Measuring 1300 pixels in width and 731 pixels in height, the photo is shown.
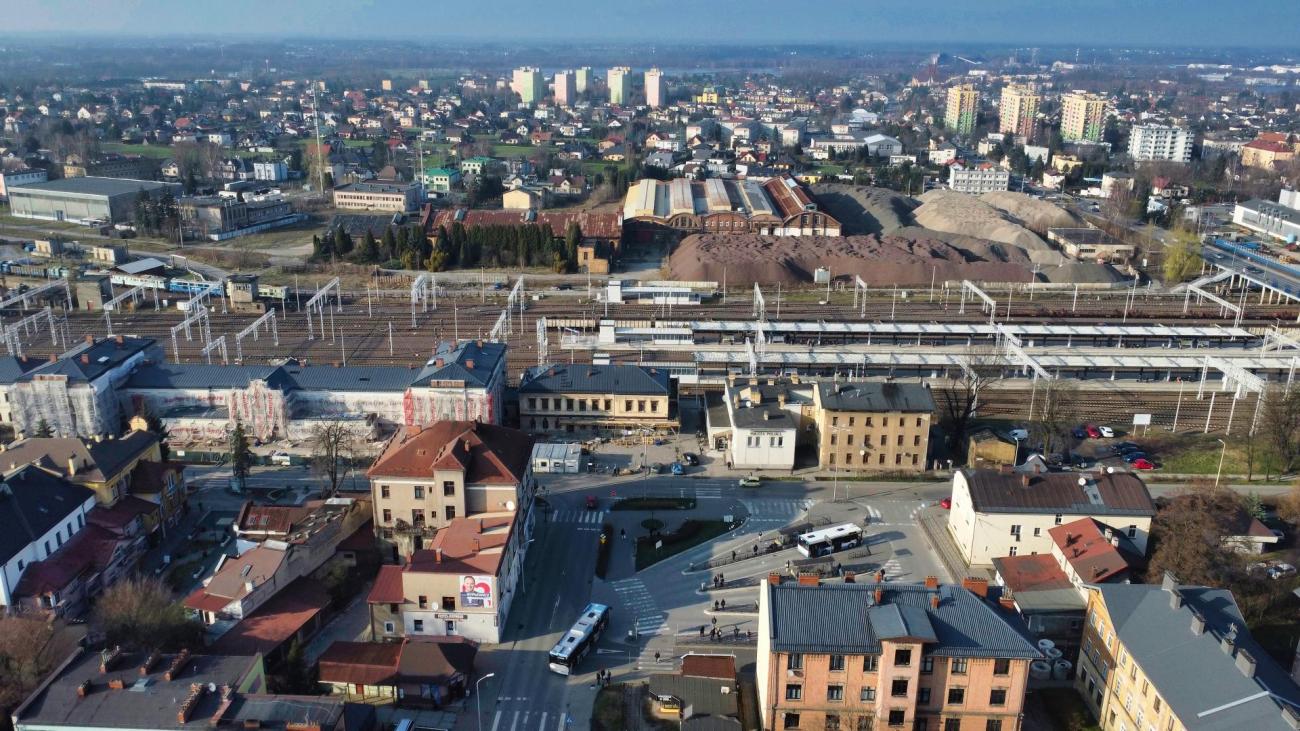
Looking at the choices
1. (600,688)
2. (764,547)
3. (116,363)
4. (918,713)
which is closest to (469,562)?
(600,688)

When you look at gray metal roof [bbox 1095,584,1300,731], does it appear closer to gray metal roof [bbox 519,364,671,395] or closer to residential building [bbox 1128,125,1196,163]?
gray metal roof [bbox 519,364,671,395]

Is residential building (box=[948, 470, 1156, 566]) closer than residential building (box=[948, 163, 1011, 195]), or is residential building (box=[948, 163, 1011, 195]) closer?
residential building (box=[948, 470, 1156, 566])

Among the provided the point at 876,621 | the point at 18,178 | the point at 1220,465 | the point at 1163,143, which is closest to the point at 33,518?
the point at 876,621

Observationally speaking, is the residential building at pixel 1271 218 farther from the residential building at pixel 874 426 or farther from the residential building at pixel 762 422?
the residential building at pixel 762 422

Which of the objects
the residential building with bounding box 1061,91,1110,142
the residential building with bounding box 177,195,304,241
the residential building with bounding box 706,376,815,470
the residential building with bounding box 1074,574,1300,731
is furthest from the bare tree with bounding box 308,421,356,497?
the residential building with bounding box 1061,91,1110,142

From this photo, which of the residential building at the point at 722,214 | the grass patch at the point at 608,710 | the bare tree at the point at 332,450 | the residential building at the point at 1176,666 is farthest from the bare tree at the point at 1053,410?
the residential building at the point at 722,214
